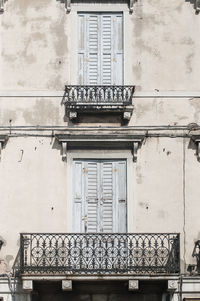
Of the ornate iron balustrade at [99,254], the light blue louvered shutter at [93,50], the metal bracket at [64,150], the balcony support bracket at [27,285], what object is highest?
the light blue louvered shutter at [93,50]

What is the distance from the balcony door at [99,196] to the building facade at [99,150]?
3 cm

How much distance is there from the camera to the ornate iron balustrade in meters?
24.7

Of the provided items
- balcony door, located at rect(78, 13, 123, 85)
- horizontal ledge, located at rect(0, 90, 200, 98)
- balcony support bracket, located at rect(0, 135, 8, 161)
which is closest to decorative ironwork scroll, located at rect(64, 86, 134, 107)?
horizontal ledge, located at rect(0, 90, 200, 98)

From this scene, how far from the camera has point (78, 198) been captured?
25.8 m

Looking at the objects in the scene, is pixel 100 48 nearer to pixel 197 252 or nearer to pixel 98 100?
pixel 98 100

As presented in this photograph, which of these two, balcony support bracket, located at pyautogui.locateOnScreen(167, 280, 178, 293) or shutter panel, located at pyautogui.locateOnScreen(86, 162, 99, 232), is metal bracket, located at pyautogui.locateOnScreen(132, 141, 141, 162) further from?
balcony support bracket, located at pyautogui.locateOnScreen(167, 280, 178, 293)

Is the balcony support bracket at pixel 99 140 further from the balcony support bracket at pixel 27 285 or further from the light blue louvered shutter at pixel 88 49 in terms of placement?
the balcony support bracket at pixel 27 285

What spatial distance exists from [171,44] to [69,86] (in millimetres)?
2863

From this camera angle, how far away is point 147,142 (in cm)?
2605

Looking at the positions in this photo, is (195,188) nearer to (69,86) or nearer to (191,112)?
(191,112)

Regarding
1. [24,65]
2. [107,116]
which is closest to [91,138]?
[107,116]

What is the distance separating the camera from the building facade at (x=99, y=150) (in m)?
25.1

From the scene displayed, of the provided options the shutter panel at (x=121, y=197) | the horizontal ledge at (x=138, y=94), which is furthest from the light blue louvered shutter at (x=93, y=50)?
the shutter panel at (x=121, y=197)

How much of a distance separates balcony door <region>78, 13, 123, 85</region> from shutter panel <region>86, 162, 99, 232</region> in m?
2.24
